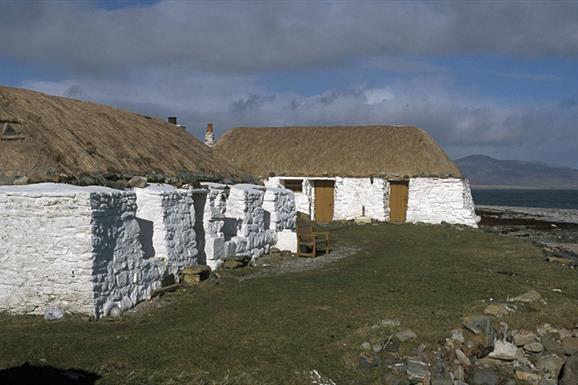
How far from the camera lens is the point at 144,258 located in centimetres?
1167

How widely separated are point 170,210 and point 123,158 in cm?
194

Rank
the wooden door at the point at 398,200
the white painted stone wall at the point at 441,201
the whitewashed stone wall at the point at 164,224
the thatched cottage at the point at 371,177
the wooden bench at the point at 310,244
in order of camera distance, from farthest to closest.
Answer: the wooden door at the point at 398,200
the thatched cottage at the point at 371,177
the white painted stone wall at the point at 441,201
the wooden bench at the point at 310,244
the whitewashed stone wall at the point at 164,224

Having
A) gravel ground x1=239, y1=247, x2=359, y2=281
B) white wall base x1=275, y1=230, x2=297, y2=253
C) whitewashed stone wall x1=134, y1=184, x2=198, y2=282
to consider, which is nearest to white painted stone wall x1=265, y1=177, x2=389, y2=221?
white wall base x1=275, y1=230, x2=297, y2=253

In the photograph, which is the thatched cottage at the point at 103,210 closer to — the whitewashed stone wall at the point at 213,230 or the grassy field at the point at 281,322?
the whitewashed stone wall at the point at 213,230

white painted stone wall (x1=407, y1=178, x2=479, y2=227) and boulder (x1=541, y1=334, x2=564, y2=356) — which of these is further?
white painted stone wall (x1=407, y1=178, x2=479, y2=227)

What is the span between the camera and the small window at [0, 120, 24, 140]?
1107cm

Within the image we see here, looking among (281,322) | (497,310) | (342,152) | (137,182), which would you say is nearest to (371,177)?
(342,152)

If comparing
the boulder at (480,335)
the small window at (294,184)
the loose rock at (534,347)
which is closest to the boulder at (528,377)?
the boulder at (480,335)

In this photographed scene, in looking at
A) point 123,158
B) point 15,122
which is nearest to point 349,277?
point 123,158

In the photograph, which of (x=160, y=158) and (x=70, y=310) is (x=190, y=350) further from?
(x=160, y=158)

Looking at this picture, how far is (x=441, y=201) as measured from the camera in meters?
27.6

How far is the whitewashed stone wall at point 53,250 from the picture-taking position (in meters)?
9.45

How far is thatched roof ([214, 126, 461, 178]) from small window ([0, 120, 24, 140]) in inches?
697

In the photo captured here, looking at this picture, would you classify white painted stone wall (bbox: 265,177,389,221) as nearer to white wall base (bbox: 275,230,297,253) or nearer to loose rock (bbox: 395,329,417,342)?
white wall base (bbox: 275,230,297,253)
